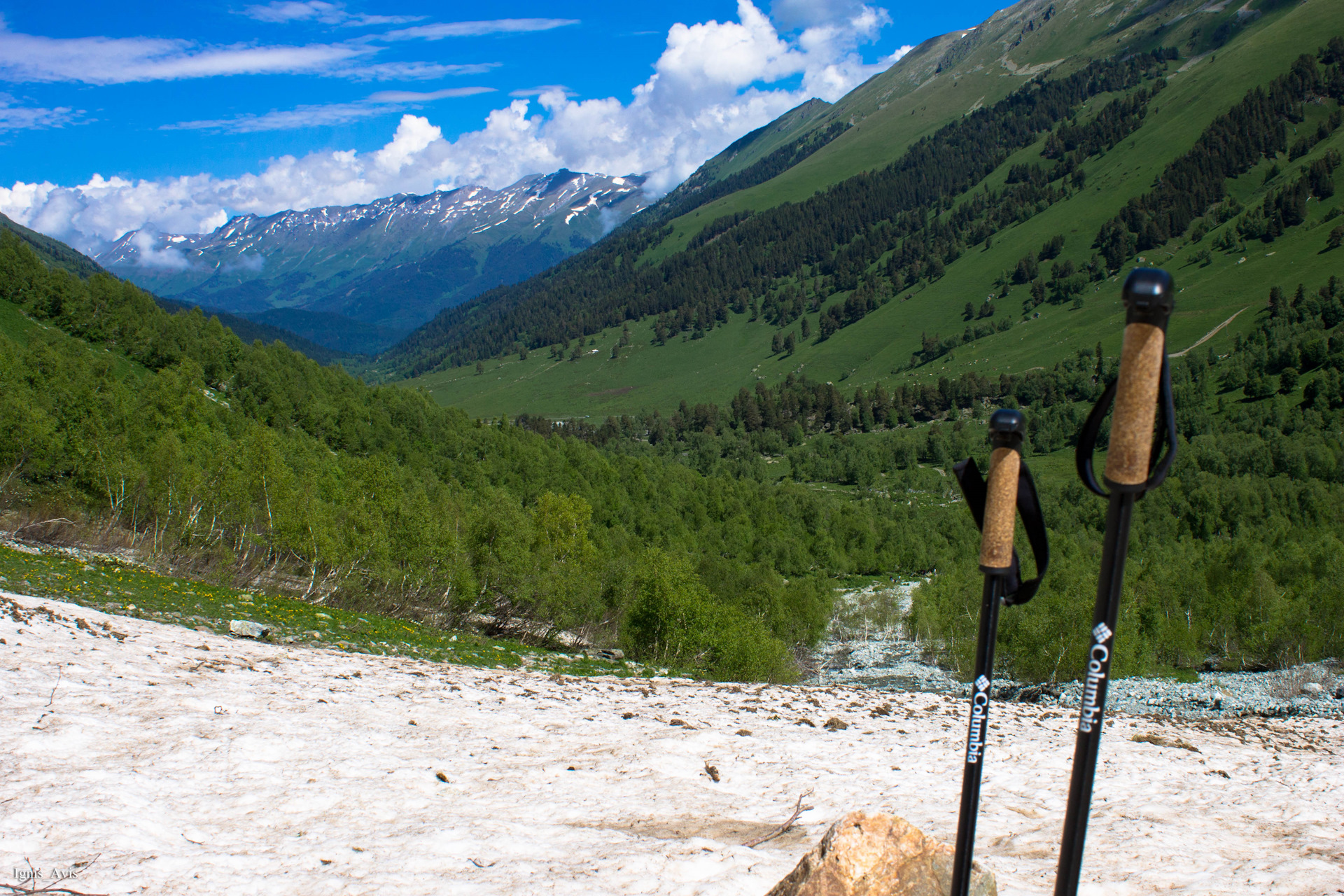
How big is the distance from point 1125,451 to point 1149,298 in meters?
0.58

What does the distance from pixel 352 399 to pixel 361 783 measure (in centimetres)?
10561

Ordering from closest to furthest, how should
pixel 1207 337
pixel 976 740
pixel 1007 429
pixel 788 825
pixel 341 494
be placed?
1. pixel 1007 429
2. pixel 976 740
3. pixel 788 825
4. pixel 341 494
5. pixel 1207 337

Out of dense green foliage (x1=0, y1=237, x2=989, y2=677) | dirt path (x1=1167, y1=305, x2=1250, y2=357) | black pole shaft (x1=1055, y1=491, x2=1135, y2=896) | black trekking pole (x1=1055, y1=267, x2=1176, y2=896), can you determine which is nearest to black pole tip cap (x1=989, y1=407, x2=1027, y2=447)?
black trekking pole (x1=1055, y1=267, x2=1176, y2=896)

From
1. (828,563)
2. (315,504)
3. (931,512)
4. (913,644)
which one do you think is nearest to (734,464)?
(931,512)

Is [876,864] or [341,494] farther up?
[876,864]

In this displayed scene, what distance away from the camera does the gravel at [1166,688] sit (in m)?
26.5

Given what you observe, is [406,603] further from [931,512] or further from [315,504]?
[931,512]

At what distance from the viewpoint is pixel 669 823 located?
10.2m

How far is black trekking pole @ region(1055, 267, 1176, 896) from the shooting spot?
2.80m

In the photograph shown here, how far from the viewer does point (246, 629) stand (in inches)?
827

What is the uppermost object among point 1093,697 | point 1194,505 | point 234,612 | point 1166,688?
point 1194,505

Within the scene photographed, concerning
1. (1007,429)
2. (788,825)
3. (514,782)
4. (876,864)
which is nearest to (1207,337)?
(788,825)

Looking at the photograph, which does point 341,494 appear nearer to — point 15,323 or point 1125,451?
point 1125,451

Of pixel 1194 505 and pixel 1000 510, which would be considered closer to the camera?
pixel 1000 510
